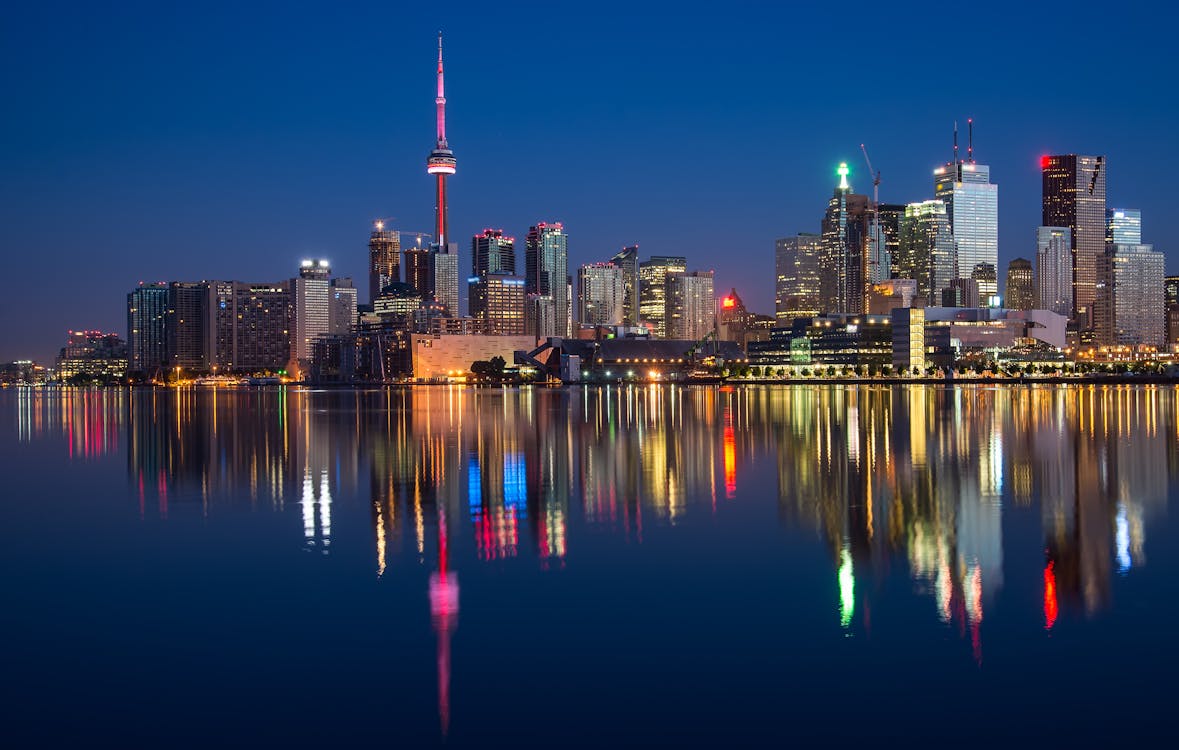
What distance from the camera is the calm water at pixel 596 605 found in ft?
36.1

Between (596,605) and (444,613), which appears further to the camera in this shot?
(596,605)

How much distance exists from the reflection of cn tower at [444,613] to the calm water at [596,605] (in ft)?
0.21

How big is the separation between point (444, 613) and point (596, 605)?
7.01ft

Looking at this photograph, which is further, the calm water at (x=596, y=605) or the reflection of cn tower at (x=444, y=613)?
the reflection of cn tower at (x=444, y=613)

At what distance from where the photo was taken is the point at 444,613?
1505 cm

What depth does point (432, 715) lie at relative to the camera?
36.2 ft

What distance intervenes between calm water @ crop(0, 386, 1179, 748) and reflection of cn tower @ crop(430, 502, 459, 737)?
2.5 inches

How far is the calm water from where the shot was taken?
36.1 feet

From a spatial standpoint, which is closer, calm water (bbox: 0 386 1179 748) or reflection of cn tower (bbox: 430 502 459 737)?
calm water (bbox: 0 386 1179 748)

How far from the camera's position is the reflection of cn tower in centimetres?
1150

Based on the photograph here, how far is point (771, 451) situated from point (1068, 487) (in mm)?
13384

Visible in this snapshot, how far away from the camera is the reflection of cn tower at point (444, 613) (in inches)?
453

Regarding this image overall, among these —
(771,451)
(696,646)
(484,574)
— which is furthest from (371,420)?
(696,646)

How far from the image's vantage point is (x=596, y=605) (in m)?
15.6
